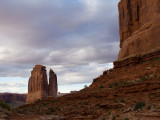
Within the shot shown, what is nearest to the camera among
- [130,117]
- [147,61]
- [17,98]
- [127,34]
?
[130,117]

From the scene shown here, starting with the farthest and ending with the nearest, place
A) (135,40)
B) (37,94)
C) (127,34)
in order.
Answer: (37,94) → (127,34) → (135,40)

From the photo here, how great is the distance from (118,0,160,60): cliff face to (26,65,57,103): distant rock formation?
62.5 m

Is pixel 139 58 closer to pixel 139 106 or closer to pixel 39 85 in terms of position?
pixel 139 106

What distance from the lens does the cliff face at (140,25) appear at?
25.4 meters

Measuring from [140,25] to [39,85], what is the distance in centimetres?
6876

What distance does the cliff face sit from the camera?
25.4 m

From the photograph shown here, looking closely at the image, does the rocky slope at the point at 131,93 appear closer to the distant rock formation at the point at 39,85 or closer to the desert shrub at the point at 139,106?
the desert shrub at the point at 139,106

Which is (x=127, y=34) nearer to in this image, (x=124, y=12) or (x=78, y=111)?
(x=124, y=12)

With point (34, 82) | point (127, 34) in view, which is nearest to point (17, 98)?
point (34, 82)

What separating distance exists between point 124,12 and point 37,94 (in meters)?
68.1

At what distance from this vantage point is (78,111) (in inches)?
621

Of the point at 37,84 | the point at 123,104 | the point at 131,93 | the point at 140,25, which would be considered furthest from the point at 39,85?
the point at 123,104

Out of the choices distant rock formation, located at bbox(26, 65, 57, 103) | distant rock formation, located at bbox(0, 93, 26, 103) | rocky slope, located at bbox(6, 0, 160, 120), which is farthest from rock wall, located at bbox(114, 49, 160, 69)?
distant rock formation, located at bbox(0, 93, 26, 103)

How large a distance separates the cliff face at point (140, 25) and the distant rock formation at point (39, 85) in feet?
205
